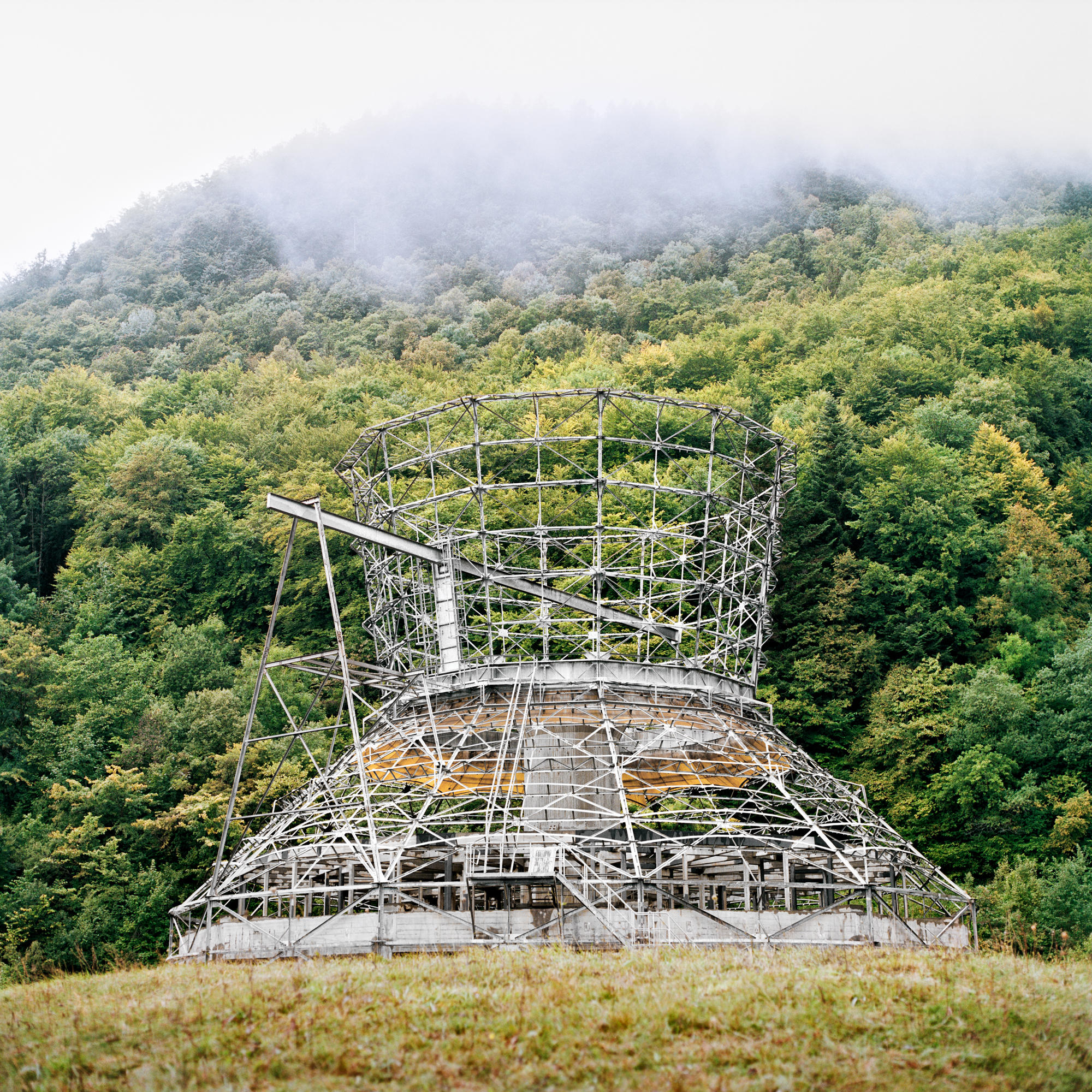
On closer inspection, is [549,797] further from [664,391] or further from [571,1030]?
[664,391]

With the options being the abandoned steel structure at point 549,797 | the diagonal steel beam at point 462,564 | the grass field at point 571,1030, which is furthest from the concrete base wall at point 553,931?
the diagonal steel beam at point 462,564

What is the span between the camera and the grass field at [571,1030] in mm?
11461

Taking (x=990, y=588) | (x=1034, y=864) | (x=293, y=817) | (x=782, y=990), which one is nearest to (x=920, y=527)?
(x=990, y=588)

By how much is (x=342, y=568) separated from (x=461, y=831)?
61.7 feet

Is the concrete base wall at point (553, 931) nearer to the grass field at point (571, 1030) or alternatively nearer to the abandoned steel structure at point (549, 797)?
the abandoned steel structure at point (549, 797)

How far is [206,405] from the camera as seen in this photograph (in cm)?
7956

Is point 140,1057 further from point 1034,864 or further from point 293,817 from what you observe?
point 1034,864

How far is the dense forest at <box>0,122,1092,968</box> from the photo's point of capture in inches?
1748

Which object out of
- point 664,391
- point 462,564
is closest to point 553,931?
point 462,564

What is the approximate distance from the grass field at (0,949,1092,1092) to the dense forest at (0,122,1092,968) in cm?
2507

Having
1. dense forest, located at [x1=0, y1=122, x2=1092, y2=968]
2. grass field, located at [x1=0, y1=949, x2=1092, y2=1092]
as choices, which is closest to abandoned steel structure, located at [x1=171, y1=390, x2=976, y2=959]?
dense forest, located at [x1=0, y1=122, x2=1092, y2=968]

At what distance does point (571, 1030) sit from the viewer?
13047 millimetres

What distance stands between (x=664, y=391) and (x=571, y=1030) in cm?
5683

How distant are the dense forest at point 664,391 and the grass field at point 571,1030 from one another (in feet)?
82.2
